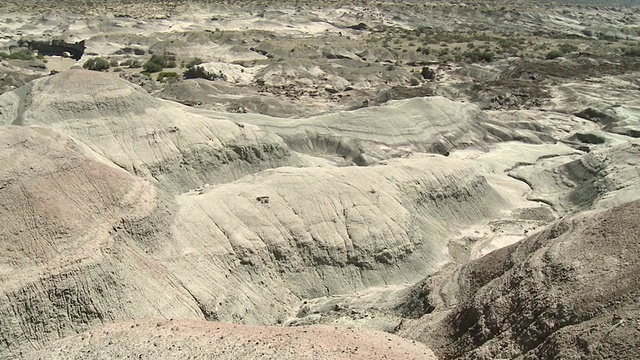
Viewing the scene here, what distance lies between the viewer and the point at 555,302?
13.0m

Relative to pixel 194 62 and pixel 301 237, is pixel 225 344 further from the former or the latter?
pixel 194 62

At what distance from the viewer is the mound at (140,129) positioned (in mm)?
27750

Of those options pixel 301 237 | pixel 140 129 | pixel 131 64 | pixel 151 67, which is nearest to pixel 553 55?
pixel 151 67

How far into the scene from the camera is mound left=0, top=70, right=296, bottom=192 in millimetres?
27750

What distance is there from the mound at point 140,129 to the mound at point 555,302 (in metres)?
15.4

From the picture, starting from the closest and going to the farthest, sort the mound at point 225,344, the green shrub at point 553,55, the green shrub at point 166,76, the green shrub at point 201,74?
the mound at point 225,344
the green shrub at point 201,74
the green shrub at point 166,76
the green shrub at point 553,55

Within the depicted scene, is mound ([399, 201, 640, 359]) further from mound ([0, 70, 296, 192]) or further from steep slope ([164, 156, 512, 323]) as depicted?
mound ([0, 70, 296, 192])

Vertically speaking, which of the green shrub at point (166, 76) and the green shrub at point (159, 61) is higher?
the green shrub at point (166, 76)

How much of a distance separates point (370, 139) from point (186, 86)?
62.8 feet

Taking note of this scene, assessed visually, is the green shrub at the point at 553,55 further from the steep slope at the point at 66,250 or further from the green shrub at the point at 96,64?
the steep slope at the point at 66,250

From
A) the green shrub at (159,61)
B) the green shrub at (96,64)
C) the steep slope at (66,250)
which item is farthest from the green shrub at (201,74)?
the steep slope at (66,250)

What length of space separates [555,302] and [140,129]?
70.2 ft

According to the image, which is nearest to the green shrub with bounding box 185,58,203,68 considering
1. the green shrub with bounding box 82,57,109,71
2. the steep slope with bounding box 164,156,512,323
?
the green shrub with bounding box 82,57,109,71

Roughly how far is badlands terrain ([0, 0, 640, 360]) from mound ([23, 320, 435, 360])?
0.06 meters
